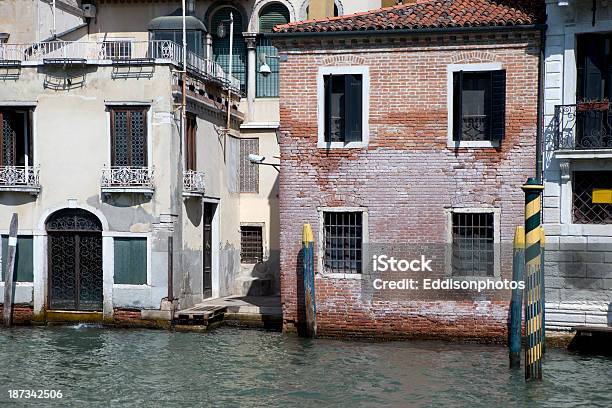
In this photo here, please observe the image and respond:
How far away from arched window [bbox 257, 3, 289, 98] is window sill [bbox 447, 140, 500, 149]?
26.5ft

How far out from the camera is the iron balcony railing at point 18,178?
21.9 meters

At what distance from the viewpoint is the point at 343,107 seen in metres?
19.8

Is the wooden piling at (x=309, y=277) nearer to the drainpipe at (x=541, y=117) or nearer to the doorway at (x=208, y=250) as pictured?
the drainpipe at (x=541, y=117)

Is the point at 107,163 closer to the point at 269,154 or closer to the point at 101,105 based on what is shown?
the point at 101,105

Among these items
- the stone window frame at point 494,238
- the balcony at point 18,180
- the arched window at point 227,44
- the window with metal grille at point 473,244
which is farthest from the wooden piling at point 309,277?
the arched window at point 227,44

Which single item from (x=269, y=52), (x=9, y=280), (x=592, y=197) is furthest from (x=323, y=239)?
(x=269, y=52)

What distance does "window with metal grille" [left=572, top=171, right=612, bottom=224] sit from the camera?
18328 millimetres

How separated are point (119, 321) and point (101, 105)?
14.5 feet

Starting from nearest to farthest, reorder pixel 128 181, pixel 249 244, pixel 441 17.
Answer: pixel 441 17, pixel 128 181, pixel 249 244

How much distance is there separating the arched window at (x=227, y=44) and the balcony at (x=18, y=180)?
657 cm

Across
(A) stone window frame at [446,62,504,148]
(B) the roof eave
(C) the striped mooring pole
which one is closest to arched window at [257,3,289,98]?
(B) the roof eave

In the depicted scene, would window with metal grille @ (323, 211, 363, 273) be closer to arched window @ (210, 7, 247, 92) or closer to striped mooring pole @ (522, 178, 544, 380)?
striped mooring pole @ (522, 178, 544, 380)

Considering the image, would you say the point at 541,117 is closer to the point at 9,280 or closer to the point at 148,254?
the point at 148,254

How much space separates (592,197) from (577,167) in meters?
0.60
